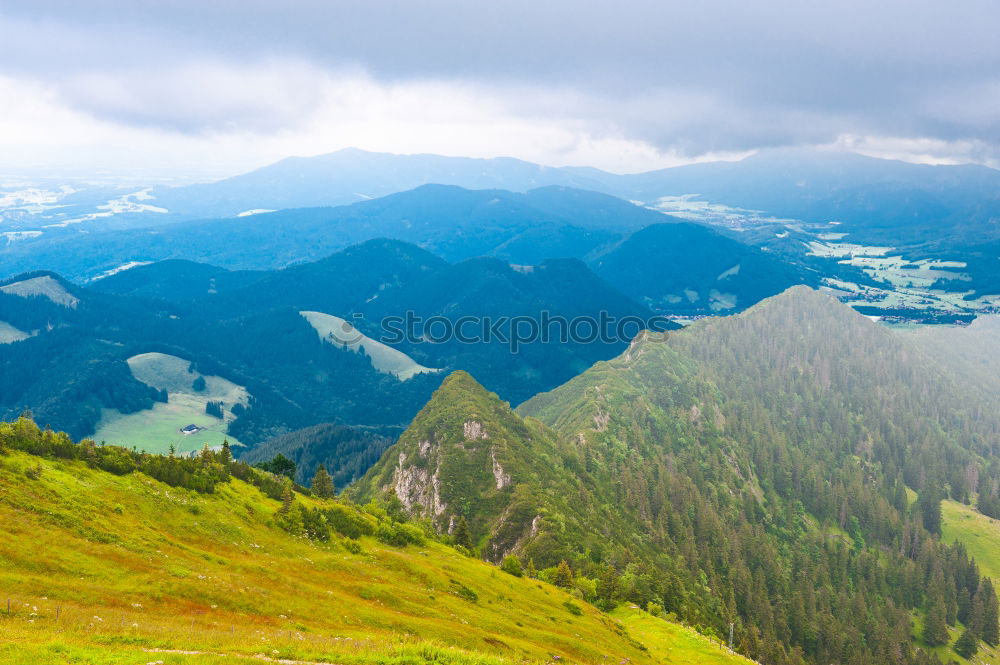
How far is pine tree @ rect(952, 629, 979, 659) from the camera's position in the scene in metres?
182

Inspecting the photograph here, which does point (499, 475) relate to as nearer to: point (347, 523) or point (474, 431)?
point (474, 431)

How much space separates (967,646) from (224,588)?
22965 centimetres

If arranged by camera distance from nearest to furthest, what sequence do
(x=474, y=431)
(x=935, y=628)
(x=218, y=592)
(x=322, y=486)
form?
(x=218, y=592)
(x=322, y=486)
(x=474, y=431)
(x=935, y=628)

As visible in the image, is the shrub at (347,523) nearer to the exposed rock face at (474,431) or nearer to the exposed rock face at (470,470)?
the exposed rock face at (470,470)

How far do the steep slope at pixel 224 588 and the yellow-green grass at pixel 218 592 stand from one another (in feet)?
0.50

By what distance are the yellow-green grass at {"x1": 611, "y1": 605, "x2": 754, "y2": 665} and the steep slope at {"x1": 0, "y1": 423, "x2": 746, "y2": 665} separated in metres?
1.28

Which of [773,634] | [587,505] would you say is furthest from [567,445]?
[773,634]

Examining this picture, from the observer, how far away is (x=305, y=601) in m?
52.1

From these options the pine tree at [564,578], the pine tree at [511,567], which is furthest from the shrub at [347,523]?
the pine tree at [564,578]

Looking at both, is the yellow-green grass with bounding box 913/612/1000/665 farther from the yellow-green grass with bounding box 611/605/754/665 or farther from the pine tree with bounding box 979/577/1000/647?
the yellow-green grass with bounding box 611/605/754/665

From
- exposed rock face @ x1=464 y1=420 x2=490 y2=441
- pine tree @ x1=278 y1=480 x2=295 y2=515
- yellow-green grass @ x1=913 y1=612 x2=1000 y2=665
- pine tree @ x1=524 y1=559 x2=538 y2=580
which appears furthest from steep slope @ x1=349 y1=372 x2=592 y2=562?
yellow-green grass @ x1=913 y1=612 x2=1000 y2=665

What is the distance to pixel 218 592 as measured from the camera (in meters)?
47.8

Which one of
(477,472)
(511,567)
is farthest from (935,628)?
(511,567)

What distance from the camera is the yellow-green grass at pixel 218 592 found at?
36656 millimetres
